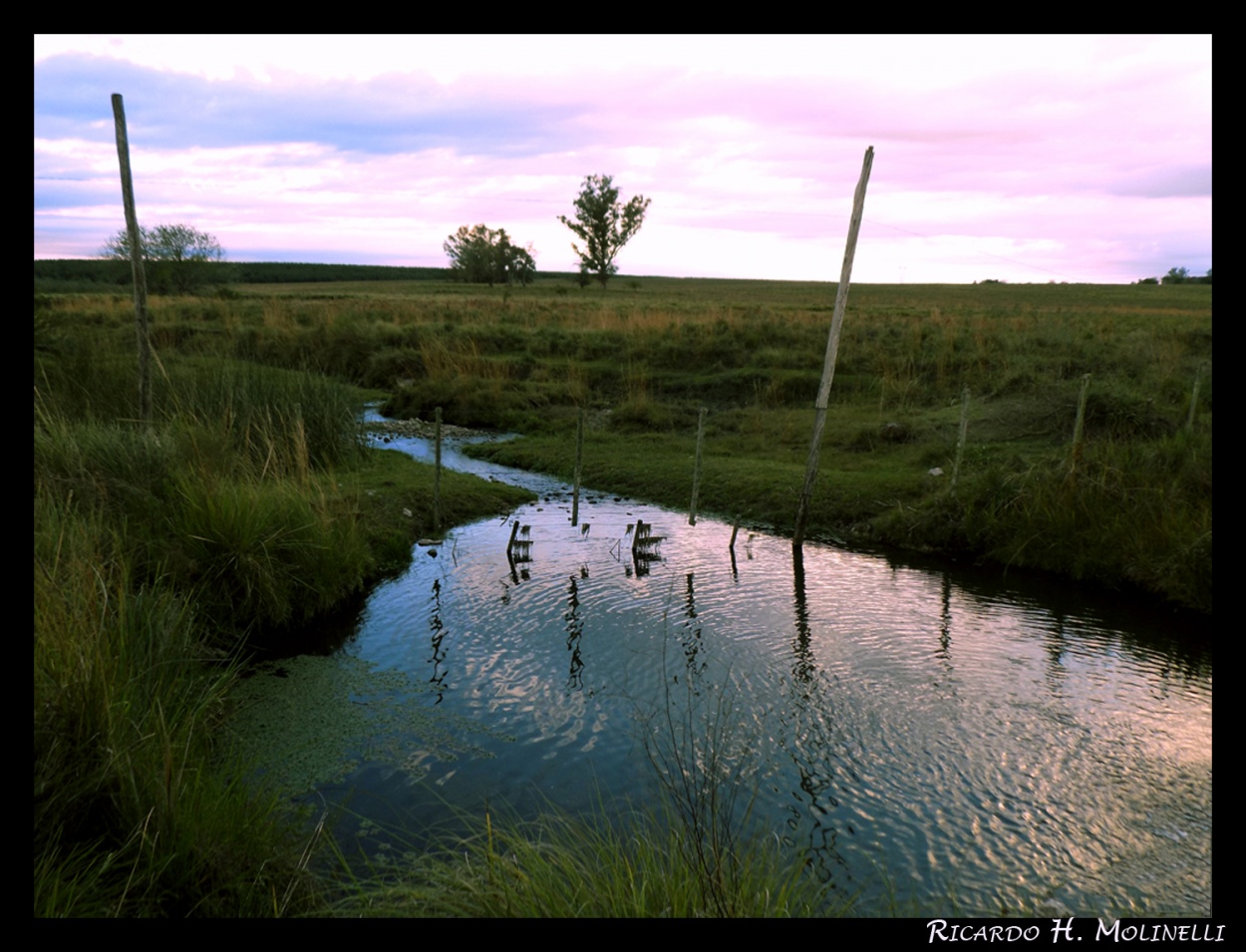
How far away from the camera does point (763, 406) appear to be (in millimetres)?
20641

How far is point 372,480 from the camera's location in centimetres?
1289

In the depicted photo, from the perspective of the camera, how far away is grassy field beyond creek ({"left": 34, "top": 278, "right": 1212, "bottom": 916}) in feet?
12.5

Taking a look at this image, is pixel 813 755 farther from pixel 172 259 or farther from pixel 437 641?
pixel 172 259

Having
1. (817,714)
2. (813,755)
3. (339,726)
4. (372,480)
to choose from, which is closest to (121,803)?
(339,726)

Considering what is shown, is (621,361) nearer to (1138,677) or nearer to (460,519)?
(460,519)

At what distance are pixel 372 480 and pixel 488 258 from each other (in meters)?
71.9

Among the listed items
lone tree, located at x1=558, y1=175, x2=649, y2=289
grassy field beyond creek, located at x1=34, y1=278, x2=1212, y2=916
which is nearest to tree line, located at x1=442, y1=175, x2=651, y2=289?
lone tree, located at x1=558, y1=175, x2=649, y2=289

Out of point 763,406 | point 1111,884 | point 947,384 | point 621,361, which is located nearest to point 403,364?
point 621,361

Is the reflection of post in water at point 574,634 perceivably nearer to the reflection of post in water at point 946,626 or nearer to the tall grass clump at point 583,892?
the tall grass clump at point 583,892

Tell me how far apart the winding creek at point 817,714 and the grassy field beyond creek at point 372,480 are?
0.89 m

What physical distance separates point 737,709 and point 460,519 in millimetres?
6852

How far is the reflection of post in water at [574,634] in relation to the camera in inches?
288

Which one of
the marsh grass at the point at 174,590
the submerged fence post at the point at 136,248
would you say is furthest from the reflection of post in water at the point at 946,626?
the submerged fence post at the point at 136,248

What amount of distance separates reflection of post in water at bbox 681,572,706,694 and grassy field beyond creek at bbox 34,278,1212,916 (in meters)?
3.70
